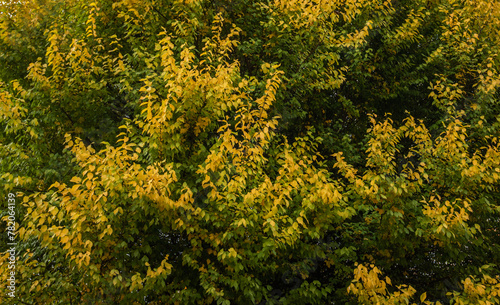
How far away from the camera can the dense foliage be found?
17.2ft

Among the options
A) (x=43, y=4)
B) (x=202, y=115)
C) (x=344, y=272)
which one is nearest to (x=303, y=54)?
(x=202, y=115)

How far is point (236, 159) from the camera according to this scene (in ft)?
17.7

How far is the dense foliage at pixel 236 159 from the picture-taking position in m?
5.24

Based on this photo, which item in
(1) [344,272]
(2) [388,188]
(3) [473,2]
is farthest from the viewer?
(3) [473,2]

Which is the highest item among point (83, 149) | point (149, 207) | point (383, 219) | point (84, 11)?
point (84, 11)

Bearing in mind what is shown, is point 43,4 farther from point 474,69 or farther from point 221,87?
point 474,69

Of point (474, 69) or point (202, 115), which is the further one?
point (474, 69)

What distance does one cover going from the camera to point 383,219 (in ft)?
21.3

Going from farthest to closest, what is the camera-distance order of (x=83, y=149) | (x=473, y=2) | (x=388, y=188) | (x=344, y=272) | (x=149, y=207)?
(x=473, y=2) < (x=344, y=272) < (x=388, y=188) < (x=83, y=149) < (x=149, y=207)

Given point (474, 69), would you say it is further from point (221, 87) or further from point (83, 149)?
point (83, 149)

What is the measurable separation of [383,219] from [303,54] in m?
3.33

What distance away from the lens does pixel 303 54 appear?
7.57 metres

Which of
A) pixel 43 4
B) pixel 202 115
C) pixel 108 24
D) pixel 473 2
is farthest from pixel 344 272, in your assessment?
pixel 43 4

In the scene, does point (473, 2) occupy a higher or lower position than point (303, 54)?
higher
